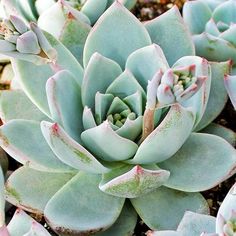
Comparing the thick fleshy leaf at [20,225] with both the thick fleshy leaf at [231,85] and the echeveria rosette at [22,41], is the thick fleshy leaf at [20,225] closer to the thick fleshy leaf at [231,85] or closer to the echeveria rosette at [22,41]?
the echeveria rosette at [22,41]

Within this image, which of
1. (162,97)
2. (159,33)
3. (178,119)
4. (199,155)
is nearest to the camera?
(162,97)

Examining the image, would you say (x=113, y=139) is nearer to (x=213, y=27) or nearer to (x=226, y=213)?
(x=226, y=213)

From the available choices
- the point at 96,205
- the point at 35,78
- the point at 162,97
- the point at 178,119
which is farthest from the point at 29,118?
the point at 162,97

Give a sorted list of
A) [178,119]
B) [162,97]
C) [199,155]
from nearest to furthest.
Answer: [162,97] < [178,119] < [199,155]

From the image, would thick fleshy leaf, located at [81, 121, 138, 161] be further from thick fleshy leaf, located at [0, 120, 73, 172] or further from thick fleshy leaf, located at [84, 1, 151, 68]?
thick fleshy leaf, located at [84, 1, 151, 68]

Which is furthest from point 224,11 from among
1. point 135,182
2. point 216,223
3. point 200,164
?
point 216,223

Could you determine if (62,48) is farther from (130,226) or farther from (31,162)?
(130,226)
